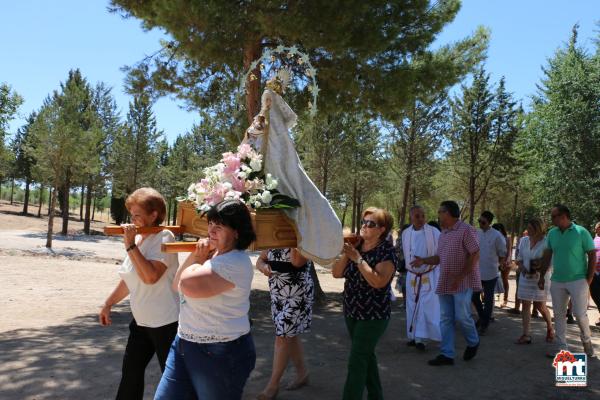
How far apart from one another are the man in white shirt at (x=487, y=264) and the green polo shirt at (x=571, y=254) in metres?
1.92

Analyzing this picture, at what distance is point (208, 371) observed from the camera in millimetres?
2824

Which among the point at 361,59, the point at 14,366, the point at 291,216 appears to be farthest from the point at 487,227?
the point at 14,366

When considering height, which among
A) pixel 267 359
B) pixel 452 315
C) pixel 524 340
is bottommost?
pixel 267 359

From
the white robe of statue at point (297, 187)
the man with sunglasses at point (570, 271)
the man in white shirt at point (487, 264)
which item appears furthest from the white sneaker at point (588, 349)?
the white robe of statue at point (297, 187)

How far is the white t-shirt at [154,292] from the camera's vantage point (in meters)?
3.60

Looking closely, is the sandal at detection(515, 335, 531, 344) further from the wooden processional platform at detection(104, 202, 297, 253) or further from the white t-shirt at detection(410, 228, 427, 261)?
the wooden processional platform at detection(104, 202, 297, 253)

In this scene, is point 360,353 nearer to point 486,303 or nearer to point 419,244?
point 419,244

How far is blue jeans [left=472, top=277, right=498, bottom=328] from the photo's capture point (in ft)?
27.5

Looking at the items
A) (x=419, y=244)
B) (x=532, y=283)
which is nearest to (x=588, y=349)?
(x=532, y=283)

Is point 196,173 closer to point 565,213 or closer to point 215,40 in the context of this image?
point 215,40

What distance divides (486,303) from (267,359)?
416 centimetres

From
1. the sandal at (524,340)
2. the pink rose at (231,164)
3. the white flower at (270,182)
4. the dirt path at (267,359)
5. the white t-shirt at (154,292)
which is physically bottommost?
the dirt path at (267,359)

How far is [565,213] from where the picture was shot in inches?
265

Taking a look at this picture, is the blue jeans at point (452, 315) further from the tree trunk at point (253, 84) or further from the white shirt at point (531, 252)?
the tree trunk at point (253, 84)
